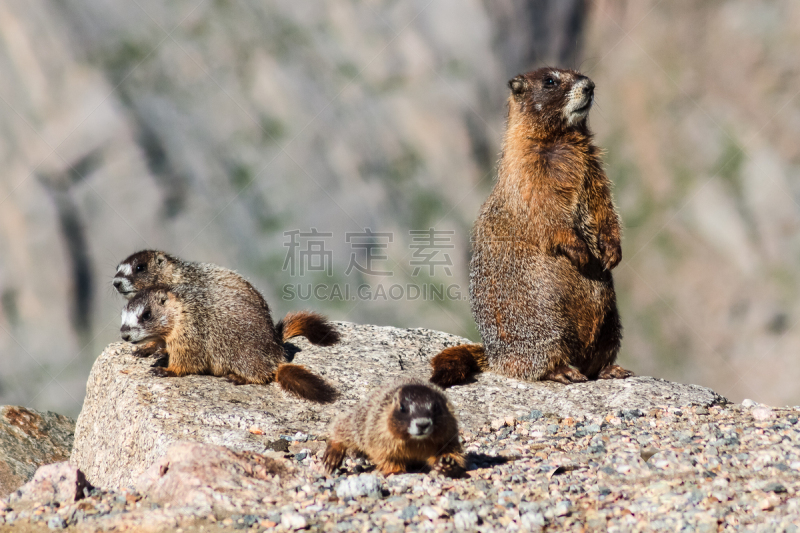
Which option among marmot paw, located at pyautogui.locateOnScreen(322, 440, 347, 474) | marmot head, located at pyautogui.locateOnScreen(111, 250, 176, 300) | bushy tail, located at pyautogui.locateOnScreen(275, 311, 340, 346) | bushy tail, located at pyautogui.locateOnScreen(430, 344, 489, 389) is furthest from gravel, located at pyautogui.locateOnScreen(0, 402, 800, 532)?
marmot head, located at pyautogui.locateOnScreen(111, 250, 176, 300)

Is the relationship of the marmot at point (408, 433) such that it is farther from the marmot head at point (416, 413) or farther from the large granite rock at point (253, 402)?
the large granite rock at point (253, 402)

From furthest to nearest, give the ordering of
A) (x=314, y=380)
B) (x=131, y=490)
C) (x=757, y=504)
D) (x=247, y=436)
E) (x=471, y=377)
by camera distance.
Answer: (x=471, y=377)
(x=314, y=380)
(x=247, y=436)
(x=131, y=490)
(x=757, y=504)

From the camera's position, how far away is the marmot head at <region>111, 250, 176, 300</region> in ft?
27.7

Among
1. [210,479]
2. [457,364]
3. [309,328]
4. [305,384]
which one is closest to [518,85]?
[457,364]

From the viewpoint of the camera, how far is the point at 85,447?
24.0 feet

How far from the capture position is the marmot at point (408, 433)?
4.71 m

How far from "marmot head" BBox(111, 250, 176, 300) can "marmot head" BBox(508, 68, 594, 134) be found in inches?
161

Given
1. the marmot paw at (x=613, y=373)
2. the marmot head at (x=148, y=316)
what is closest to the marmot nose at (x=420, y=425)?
the marmot paw at (x=613, y=373)

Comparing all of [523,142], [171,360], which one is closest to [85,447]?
[171,360]

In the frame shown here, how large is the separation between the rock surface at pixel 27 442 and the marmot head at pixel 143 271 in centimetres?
182

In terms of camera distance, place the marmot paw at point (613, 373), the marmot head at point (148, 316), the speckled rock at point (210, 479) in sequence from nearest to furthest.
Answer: the speckled rock at point (210, 479), the marmot head at point (148, 316), the marmot paw at point (613, 373)

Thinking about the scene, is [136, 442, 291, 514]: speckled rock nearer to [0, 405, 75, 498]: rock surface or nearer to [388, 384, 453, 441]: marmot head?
[388, 384, 453, 441]: marmot head

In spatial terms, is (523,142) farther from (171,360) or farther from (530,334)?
(171,360)

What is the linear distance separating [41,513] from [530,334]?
448cm
